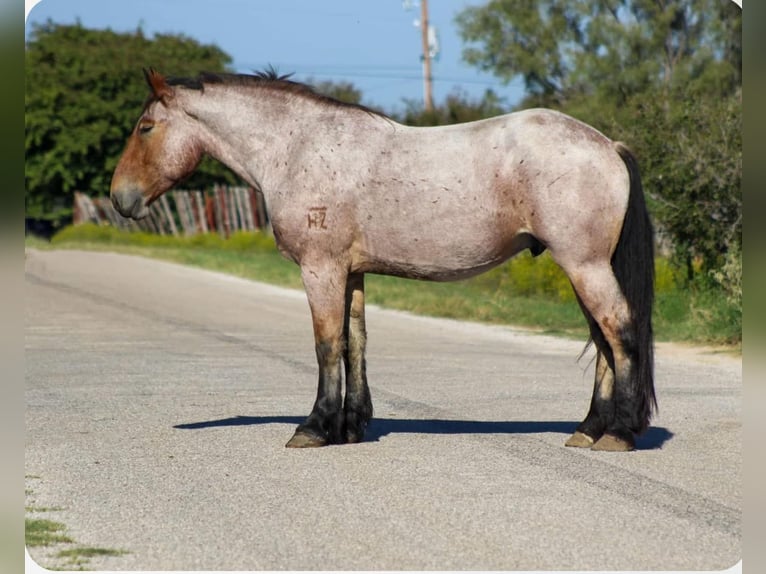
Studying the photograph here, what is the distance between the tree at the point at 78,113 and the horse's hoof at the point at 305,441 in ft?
135

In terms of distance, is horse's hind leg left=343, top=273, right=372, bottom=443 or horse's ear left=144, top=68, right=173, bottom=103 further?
horse's ear left=144, top=68, right=173, bottom=103

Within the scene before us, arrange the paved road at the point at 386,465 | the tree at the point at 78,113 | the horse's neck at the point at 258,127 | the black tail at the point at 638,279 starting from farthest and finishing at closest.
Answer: the tree at the point at 78,113
the horse's neck at the point at 258,127
the black tail at the point at 638,279
the paved road at the point at 386,465

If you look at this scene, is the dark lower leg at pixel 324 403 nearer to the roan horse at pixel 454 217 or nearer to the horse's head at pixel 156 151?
the roan horse at pixel 454 217

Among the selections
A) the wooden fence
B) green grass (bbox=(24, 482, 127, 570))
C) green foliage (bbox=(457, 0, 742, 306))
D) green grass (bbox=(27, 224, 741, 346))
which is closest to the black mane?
green grass (bbox=(24, 482, 127, 570))

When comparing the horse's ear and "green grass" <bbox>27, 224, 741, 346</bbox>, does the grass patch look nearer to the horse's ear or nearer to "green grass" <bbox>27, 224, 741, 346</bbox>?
the horse's ear

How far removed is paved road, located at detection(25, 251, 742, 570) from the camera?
5.45 m

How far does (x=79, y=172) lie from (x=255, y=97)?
1663 inches

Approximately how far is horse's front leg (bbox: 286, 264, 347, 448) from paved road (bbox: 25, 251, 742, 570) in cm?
17

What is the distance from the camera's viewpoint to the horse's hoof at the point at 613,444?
761cm

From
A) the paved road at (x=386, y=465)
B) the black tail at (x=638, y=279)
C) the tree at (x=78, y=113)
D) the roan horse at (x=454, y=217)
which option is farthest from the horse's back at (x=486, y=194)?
the tree at (x=78, y=113)

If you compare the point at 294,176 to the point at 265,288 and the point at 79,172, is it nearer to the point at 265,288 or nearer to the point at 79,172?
the point at 265,288

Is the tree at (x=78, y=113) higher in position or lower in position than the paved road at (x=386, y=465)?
higher

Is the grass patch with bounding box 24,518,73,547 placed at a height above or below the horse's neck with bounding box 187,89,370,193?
below

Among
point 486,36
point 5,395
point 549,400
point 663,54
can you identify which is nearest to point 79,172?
point 486,36
